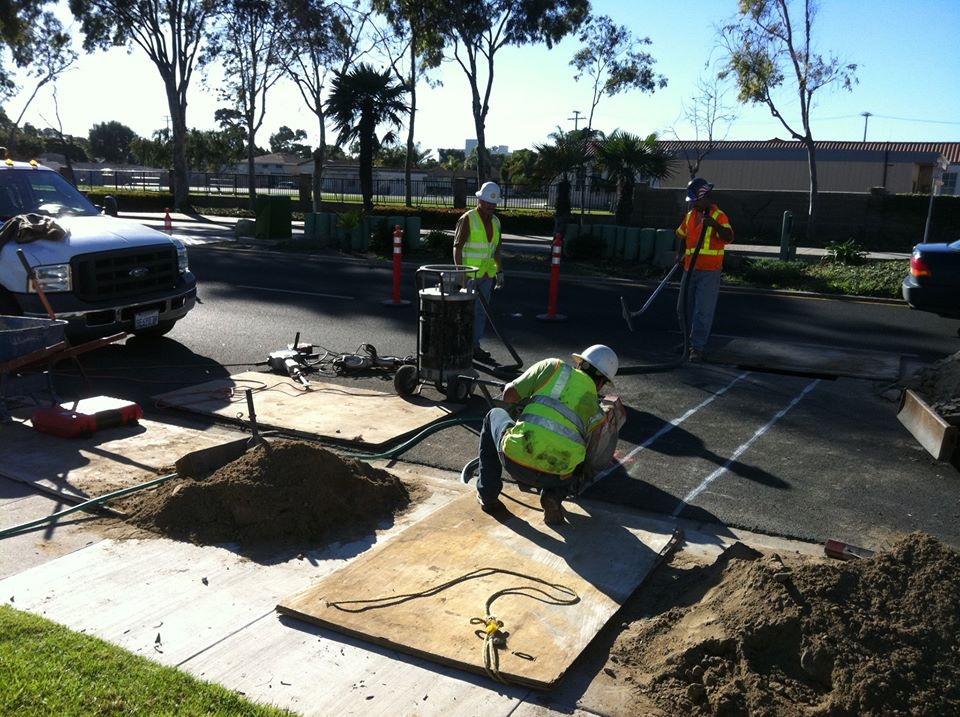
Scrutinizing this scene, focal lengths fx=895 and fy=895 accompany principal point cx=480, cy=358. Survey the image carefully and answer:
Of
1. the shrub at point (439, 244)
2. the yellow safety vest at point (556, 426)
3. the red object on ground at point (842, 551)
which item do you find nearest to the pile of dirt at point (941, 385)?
the red object on ground at point (842, 551)

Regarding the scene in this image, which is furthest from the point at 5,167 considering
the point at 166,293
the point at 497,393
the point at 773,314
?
the point at 773,314

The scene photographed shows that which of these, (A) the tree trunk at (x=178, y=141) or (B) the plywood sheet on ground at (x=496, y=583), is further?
(A) the tree trunk at (x=178, y=141)

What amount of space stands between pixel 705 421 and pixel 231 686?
219 inches

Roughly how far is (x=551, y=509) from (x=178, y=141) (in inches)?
1467

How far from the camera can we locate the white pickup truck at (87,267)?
30.7 ft

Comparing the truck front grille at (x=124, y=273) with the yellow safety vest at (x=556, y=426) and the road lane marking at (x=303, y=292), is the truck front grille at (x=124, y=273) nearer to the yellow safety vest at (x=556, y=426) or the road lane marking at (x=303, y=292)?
the road lane marking at (x=303, y=292)

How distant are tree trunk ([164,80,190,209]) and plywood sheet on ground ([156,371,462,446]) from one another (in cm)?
3183

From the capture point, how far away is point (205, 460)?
6.14 m

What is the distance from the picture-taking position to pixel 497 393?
9.31m

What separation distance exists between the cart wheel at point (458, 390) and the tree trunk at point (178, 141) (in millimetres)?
33517

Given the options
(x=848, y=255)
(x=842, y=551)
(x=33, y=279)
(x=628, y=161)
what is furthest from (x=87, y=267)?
(x=628, y=161)

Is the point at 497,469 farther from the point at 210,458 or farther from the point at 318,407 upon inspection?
the point at 318,407

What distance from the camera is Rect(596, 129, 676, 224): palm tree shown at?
2712 cm

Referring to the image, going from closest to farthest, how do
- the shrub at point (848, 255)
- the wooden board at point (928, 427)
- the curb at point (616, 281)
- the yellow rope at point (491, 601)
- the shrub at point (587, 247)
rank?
the yellow rope at point (491, 601) < the wooden board at point (928, 427) < the curb at point (616, 281) < the shrub at point (848, 255) < the shrub at point (587, 247)
